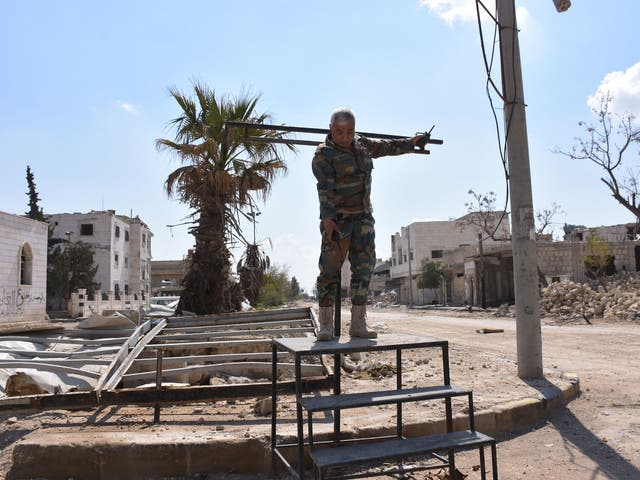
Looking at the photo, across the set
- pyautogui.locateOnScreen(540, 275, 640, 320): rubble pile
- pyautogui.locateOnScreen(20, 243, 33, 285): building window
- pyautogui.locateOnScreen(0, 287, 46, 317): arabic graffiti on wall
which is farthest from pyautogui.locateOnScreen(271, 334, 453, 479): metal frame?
pyautogui.locateOnScreen(20, 243, 33, 285): building window

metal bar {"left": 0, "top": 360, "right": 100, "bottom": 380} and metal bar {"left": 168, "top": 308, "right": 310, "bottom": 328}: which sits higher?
metal bar {"left": 168, "top": 308, "right": 310, "bottom": 328}

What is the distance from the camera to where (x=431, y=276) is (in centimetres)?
4222

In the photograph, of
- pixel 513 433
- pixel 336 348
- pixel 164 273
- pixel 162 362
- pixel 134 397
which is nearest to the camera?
pixel 336 348

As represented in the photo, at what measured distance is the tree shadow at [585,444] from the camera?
3.18 meters

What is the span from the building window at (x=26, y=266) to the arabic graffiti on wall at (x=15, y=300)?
59 cm

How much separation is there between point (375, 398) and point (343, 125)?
1.82 m

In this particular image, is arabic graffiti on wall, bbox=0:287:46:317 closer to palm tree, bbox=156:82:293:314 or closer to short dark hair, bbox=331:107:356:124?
palm tree, bbox=156:82:293:314

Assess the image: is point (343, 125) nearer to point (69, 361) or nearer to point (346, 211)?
point (346, 211)

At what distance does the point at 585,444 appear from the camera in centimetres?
372

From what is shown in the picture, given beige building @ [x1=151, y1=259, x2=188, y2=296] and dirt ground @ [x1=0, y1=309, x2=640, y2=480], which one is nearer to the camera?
dirt ground @ [x1=0, y1=309, x2=640, y2=480]

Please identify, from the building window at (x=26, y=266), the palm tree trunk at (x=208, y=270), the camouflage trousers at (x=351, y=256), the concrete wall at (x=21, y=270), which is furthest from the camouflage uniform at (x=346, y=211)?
the building window at (x=26, y=266)

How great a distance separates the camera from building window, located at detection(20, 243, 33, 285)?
2089cm

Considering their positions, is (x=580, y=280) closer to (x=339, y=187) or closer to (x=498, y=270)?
(x=498, y=270)

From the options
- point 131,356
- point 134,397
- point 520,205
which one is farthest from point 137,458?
point 520,205
